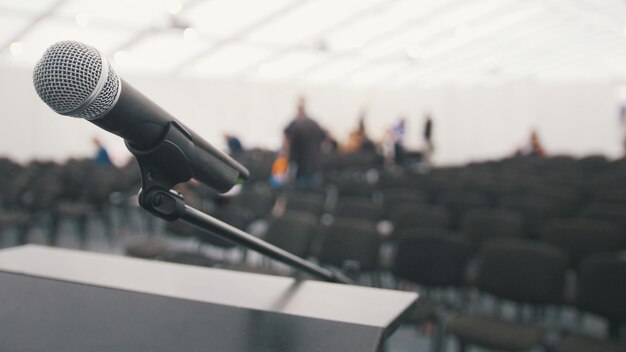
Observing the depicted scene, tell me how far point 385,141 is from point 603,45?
6201 millimetres

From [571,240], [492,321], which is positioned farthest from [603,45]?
[492,321]

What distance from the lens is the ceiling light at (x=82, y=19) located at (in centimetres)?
846

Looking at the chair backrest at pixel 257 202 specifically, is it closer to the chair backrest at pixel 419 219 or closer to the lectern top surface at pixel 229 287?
the chair backrest at pixel 419 219

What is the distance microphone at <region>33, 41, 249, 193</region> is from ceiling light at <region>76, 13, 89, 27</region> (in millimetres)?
8981

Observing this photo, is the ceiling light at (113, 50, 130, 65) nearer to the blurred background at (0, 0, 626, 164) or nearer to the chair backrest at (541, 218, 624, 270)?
the blurred background at (0, 0, 626, 164)

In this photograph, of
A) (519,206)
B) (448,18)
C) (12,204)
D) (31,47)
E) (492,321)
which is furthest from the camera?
(448,18)

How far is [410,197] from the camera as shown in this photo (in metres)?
5.57

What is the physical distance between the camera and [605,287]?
282 centimetres

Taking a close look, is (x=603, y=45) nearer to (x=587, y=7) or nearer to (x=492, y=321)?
(x=587, y=7)

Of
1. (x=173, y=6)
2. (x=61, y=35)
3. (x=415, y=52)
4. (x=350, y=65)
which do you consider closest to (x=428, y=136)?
(x=415, y=52)

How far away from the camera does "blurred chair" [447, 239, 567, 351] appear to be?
2.70 metres

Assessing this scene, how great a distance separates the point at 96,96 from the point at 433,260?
306 cm

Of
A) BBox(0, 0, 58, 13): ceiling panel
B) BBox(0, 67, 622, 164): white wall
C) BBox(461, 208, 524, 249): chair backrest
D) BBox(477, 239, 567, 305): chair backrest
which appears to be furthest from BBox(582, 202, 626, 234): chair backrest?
BBox(0, 0, 58, 13): ceiling panel

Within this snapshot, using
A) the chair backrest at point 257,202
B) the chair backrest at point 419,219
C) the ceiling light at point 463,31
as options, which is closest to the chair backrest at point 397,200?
the chair backrest at point 419,219
